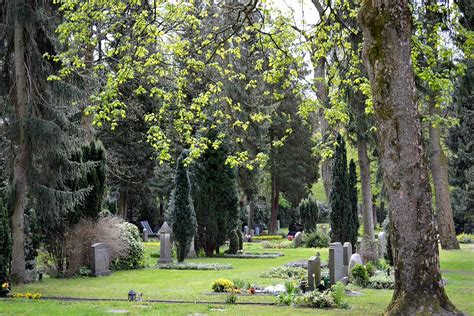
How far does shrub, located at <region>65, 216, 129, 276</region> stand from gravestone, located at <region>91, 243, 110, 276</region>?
54cm

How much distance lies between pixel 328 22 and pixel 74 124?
7.95m

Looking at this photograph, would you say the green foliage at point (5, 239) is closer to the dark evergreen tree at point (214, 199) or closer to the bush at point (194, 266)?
the bush at point (194, 266)

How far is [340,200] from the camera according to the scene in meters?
24.5

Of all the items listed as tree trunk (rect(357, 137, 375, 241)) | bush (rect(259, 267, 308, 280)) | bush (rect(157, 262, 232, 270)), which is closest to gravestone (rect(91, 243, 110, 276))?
bush (rect(157, 262, 232, 270))

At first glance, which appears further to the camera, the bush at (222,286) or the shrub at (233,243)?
the shrub at (233,243)

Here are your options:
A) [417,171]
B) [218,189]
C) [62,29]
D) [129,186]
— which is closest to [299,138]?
[129,186]

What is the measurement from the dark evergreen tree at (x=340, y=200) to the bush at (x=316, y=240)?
9.14 m

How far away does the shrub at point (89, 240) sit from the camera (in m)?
18.8

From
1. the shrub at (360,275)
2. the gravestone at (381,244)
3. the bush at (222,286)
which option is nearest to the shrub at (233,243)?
the gravestone at (381,244)

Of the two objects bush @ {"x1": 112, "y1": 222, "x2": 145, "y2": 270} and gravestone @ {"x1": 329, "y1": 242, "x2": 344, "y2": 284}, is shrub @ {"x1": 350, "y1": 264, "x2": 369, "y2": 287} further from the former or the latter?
bush @ {"x1": 112, "y1": 222, "x2": 145, "y2": 270}

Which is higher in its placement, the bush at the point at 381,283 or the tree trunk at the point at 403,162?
the tree trunk at the point at 403,162

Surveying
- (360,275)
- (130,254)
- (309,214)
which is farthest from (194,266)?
(309,214)

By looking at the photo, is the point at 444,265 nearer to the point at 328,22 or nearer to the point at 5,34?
the point at 328,22

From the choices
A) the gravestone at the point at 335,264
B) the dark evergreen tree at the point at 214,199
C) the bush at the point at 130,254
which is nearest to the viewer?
the gravestone at the point at 335,264
